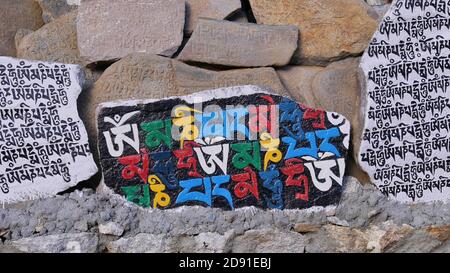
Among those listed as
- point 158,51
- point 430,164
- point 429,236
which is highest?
point 158,51

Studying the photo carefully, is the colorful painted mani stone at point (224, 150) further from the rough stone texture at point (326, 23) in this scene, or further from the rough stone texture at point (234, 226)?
the rough stone texture at point (326, 23)

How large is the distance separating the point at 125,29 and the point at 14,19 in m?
0.60

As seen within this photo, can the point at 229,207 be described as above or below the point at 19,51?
below

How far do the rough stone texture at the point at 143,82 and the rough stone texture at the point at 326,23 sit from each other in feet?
1.45

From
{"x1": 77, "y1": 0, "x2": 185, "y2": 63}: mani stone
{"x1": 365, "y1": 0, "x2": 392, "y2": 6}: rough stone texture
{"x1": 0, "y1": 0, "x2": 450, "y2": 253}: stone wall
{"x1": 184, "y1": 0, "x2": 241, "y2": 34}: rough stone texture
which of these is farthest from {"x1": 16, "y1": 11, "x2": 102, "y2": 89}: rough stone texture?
{"x1": 365, "y1": 0, "x2": 392, "y2": 6}: rough stone texture

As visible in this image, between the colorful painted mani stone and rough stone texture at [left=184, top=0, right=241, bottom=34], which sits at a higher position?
rough stone texture at [left=184, top=0, right=241, bottom=34]

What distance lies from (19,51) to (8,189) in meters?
0.65

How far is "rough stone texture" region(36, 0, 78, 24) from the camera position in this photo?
11.9 feet

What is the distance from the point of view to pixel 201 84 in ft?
10.7

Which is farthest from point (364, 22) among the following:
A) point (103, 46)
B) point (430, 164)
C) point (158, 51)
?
point (103, 46)

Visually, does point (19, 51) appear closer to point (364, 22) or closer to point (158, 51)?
point (158, 51)

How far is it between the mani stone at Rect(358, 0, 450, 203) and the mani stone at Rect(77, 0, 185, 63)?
0.84 m

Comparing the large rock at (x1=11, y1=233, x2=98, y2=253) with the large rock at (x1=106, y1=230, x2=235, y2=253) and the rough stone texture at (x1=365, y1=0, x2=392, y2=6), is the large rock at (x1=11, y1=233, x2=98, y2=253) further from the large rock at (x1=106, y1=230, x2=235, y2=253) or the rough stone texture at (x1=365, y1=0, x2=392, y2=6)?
the rough stone texture at (x1=365, y1=0, x2=392, y2=6)

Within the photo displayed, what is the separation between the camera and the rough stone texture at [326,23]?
11.4ft
